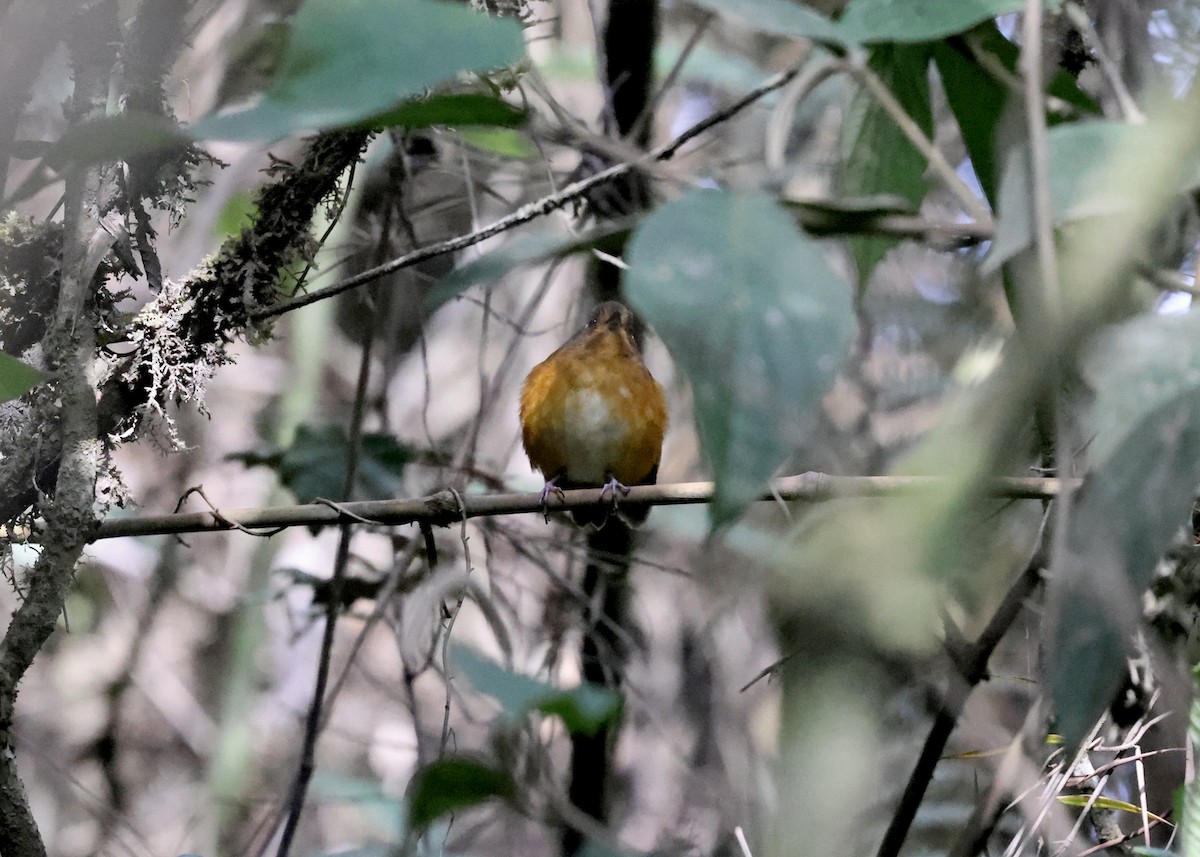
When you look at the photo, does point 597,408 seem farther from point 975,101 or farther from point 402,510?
point 975,101

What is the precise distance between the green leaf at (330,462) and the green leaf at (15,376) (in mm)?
2199

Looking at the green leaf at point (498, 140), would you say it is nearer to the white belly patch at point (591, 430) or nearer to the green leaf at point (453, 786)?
the white belly patch at point (591, 430)

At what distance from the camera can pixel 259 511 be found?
173 centimetres

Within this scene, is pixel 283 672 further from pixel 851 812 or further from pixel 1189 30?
pixel 1189 30

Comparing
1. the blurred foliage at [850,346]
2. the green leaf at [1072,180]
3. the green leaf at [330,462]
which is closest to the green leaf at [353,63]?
the blurred foliage at [850,346]

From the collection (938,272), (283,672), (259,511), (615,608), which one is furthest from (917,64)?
(283,672)

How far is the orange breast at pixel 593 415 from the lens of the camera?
3232mm

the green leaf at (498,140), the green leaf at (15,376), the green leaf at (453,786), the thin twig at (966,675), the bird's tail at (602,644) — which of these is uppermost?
the green leaf at (498,140)

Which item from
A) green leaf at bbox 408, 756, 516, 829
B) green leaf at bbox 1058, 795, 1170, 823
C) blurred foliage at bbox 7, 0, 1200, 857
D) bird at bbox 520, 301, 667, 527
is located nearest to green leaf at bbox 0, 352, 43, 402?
blurred foliage at bbox 7, 0, 1200, 857

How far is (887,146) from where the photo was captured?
0.99 metres

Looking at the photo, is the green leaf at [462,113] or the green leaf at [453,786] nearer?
the green leaf at [462,113]

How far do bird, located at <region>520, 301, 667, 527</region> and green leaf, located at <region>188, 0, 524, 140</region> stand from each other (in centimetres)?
261

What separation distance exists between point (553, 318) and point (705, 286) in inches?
148

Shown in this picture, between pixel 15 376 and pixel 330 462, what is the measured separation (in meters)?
2.27
